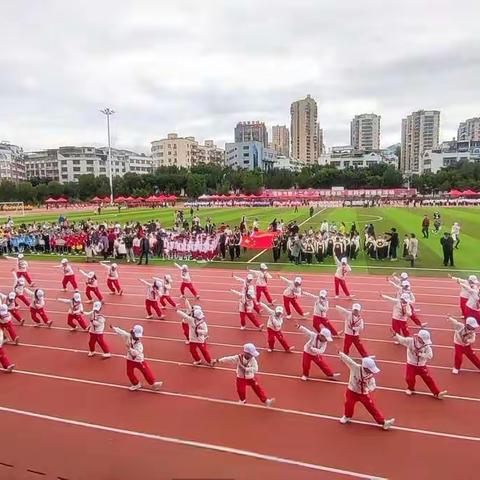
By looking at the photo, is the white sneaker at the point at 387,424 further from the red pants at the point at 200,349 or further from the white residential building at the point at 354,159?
the white residential building at the point at 354,159

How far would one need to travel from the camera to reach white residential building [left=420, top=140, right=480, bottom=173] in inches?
5113

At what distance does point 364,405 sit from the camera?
859cm

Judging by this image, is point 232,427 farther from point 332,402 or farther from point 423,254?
point 423,254

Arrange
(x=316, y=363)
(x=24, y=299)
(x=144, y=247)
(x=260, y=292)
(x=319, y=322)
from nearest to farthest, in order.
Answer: (x=316, y=363) → (x=319, y=322) → (x=24, y=299) → (x=260, y=292) → (x=144, y=247)

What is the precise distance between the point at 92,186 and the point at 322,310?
8867cm

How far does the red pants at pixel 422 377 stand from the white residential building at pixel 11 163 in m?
136

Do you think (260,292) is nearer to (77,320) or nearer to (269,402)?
(77,320)

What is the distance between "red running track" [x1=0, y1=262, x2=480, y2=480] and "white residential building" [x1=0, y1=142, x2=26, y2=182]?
13144cm

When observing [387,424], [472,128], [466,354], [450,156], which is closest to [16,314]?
[387,424]

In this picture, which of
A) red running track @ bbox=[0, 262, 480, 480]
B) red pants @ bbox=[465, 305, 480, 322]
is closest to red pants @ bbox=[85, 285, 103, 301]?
red running track @ bbox=[0, 262, 480, 480]

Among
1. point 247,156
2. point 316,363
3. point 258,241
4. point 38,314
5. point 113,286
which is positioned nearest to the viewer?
point 316,363

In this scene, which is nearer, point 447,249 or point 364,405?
point 364,405

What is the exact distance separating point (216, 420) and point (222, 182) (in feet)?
312

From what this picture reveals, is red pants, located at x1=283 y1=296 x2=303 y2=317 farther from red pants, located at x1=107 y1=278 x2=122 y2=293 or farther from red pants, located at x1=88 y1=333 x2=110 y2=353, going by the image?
red pants, located at x1=107 y1=278 x2=122 y2=293
